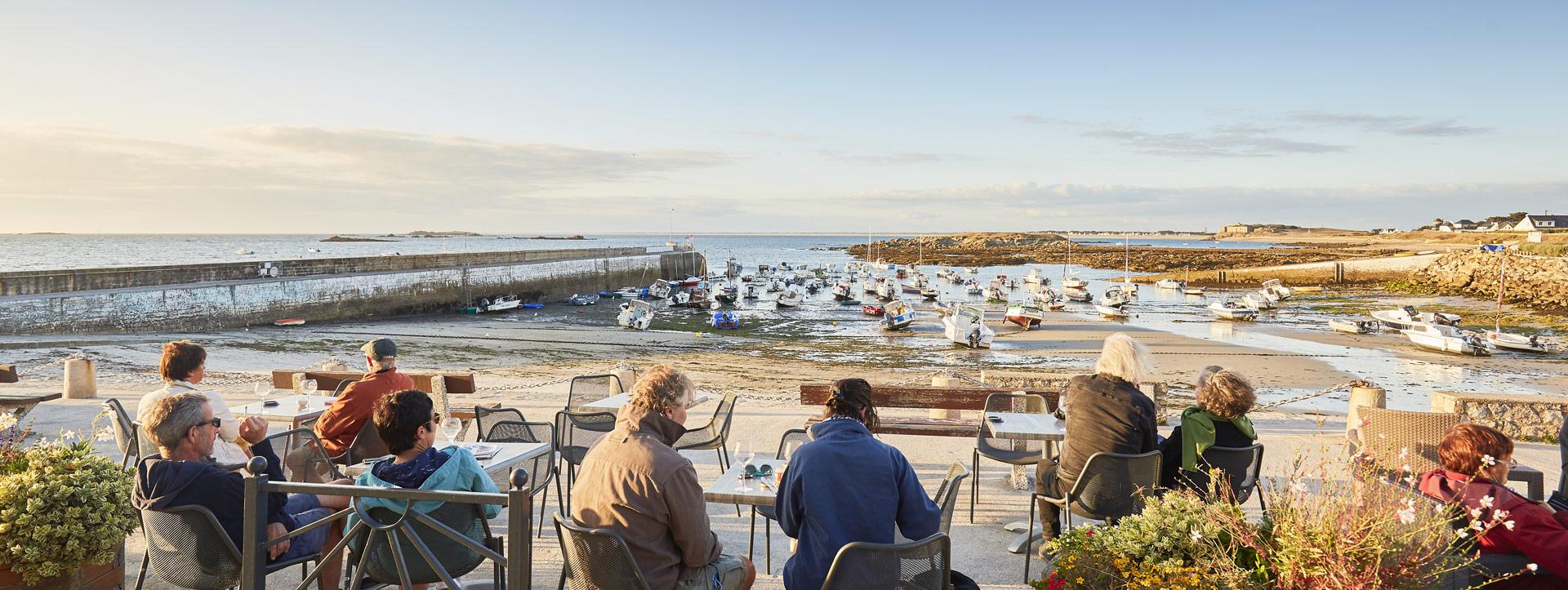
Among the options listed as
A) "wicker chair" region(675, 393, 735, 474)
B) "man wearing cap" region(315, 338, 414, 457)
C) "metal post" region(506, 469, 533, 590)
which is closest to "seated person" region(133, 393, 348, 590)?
"metal post" region(506, 469, 533, 590)

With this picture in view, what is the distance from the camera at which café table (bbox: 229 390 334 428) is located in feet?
18.9

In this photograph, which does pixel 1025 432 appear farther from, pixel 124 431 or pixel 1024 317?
pixel 1024 317

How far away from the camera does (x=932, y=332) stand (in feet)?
104

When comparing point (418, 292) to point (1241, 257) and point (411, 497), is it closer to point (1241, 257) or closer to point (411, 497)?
→ point (411, 497)

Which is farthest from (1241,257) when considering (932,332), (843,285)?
(932,332)

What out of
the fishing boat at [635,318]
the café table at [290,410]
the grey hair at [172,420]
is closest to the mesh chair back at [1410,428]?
the grey hair at [172,420]

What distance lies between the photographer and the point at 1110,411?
426 cm

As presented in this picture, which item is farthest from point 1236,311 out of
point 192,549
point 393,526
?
point 192,549

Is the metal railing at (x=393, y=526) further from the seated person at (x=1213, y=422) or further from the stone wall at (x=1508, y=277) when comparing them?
the stone wall at (x=1508, y=277)

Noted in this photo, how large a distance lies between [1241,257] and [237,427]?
94.7 meters

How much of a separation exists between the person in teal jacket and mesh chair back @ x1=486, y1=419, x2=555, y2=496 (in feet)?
2.14

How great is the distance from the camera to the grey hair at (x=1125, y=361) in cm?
430

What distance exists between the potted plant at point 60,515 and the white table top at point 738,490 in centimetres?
251

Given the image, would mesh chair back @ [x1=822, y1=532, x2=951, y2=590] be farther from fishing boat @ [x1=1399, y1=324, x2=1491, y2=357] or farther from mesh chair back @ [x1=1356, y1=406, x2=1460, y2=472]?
fishing boat @ [x1=1399, y1=324, x2=1491, y2=357]
